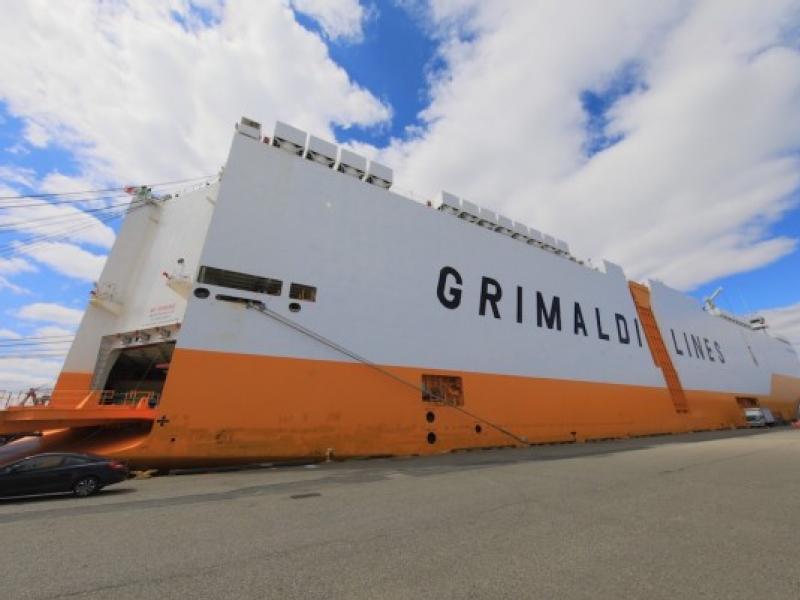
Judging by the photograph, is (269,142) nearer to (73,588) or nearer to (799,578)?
(73,588)

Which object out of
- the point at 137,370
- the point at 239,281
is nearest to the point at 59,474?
the point at 239,281

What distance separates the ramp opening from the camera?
15.2m

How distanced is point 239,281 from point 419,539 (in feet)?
32.2

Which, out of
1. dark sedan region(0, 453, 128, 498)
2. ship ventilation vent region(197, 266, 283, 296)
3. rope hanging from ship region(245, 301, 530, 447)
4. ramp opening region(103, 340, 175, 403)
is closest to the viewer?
dark sedan region(0, 453, 128, 498)

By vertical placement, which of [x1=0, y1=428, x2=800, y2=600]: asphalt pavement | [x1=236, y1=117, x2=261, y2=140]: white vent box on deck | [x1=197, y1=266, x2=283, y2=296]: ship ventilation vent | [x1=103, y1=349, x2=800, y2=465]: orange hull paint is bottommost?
[x1=0, y1=428, x2=800, y2=600]: asphalt pavement

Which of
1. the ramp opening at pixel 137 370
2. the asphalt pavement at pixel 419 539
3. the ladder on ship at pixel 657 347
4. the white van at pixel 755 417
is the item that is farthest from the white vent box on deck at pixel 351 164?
the white van at pixel 755 417

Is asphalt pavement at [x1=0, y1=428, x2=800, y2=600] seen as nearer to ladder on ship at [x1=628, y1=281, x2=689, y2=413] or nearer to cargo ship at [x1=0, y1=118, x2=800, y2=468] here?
cargo ship at [x1=0, y1=118, x2=800, y2=468]

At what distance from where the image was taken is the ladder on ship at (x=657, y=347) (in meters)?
27.2

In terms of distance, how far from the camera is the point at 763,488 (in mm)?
7883

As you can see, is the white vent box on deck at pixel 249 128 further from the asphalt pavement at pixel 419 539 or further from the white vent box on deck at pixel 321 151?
the asphalt pavement at pixel 419 539

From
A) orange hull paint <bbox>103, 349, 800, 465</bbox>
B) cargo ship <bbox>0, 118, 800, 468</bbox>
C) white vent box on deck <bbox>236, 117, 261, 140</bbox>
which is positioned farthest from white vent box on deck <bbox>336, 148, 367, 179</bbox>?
orange hull paint <bbox>103, 349, 800, 465</bbox>

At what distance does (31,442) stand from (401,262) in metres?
13.2

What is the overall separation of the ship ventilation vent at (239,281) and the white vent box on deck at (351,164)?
225 inches

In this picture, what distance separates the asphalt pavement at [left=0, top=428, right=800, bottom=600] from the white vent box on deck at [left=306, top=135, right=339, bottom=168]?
11.5 meters
